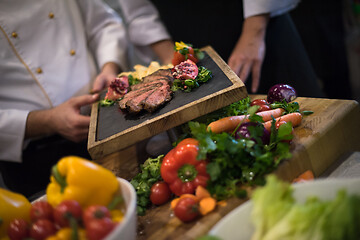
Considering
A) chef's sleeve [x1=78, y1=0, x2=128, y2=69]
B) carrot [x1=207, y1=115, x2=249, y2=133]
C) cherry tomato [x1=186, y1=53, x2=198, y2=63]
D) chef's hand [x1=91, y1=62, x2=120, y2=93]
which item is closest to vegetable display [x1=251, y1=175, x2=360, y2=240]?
carrot [x1=207, y1=115, x2=249, y2=133]

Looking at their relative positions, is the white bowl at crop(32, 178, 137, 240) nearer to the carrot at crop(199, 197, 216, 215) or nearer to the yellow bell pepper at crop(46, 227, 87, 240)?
the yellow bell pepper at crop(46, 227, 87, 240)

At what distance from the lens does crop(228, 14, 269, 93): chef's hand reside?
2221 millimetres

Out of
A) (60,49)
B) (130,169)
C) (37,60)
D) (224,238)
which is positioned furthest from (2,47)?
(224,238)

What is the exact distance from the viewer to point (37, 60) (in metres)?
2.20

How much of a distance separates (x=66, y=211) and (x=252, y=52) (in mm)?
1665

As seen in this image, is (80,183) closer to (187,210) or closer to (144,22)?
(187,210)

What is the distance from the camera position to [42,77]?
2203 millimetres

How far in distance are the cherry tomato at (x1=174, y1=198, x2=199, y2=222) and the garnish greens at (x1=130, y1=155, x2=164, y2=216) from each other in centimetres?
21

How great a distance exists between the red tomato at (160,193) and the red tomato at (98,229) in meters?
0.45

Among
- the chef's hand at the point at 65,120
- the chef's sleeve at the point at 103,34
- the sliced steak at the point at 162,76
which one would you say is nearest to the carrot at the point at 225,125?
the sliced steak at the point at 162,76

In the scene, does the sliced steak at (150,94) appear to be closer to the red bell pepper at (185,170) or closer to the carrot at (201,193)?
the red bell pepper at (185,170)

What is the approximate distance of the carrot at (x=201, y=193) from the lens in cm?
122

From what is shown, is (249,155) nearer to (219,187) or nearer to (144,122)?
(219,187)

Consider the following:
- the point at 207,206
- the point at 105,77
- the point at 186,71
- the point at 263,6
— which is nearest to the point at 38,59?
the point at 105,77
